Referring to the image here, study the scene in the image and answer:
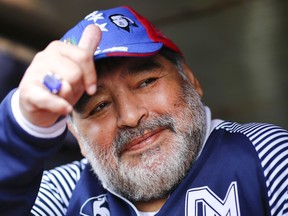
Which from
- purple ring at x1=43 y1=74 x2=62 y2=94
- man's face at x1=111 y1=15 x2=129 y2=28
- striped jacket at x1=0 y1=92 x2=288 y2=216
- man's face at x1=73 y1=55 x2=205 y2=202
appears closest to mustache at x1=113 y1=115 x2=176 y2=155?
man's face at x1=73 y1=55 x2=205 y2=202

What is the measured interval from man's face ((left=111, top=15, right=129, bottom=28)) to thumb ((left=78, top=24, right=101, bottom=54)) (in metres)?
0.33

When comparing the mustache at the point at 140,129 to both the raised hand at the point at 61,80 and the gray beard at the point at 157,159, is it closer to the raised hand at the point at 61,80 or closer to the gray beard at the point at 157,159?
the gray beard at the point at 157,159

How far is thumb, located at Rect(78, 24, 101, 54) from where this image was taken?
3.20 ft

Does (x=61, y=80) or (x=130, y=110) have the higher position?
(x=61, y=80)

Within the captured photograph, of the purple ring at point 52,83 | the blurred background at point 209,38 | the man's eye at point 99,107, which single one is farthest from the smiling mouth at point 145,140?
the blurred background at point 209,38

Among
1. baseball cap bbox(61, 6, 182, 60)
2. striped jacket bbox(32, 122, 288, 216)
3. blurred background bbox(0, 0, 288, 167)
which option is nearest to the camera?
striped jacket bbox(32, 122, 288, 216)

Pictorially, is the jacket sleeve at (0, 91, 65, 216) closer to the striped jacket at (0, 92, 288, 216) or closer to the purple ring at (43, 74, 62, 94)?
the striped jacket at (0, 92, 288, 216)

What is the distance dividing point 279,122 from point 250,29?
3.53 ft

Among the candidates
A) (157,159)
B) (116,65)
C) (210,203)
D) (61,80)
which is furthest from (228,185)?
(61,80)

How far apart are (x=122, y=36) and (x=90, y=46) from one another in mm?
328

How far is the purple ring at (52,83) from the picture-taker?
0.89 meters

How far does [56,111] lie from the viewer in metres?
0.88

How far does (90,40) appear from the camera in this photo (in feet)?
3.24

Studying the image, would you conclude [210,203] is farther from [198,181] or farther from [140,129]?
[140,129]
